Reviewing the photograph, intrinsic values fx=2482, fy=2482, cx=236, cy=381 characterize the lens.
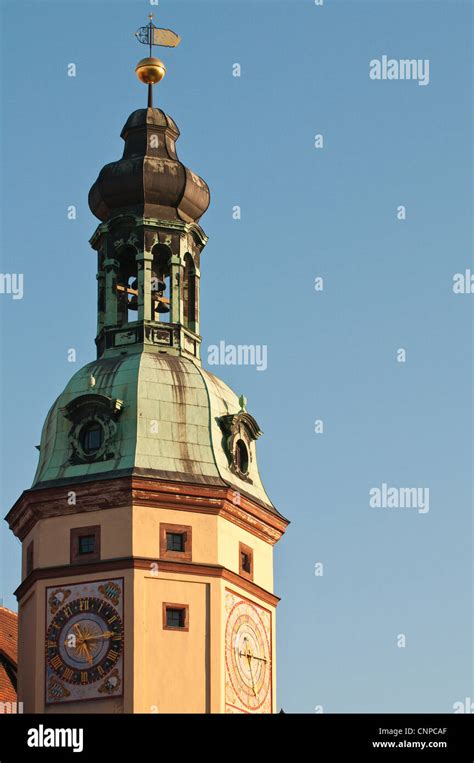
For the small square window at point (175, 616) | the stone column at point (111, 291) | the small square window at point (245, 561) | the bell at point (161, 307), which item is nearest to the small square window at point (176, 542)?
the small square window at point (175, 616)

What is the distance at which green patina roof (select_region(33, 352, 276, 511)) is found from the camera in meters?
62.3

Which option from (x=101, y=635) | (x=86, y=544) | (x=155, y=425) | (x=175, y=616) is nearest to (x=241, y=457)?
(x=155, y=425)

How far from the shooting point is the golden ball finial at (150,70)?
6994cm

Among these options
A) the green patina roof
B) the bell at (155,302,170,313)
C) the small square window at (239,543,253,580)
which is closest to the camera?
the green patina roof

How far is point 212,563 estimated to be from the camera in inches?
2415

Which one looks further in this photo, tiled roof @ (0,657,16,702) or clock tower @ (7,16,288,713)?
tiled roof @ (0,657,16,702)

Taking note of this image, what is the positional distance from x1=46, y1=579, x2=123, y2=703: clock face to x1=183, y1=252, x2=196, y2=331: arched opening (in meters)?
9.38

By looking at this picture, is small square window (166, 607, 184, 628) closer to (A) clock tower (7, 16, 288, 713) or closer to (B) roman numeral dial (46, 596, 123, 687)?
(A) clock tower (7, 16, 288, 713)

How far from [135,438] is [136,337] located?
4.07 meters

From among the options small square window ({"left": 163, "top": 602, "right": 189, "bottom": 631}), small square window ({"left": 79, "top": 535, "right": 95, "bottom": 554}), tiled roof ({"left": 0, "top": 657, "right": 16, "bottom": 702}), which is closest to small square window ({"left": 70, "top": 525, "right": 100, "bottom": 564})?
small square window ({"left": 79, "top": 535, "right": 95, "bottom": 554})

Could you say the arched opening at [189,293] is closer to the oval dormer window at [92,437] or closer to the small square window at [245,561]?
the oval dormer window at [92,437]
